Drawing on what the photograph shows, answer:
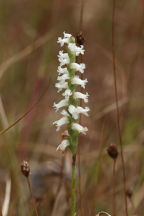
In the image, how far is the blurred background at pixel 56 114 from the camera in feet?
7.04

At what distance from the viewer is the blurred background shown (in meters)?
2.14

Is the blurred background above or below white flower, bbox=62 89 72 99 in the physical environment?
above

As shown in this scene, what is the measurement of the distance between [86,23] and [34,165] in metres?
2.84

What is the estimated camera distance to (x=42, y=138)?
3.25 m

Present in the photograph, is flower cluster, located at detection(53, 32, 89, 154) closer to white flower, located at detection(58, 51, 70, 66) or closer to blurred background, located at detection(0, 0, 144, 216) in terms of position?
white flower, located at detection(58, 51, 70, 66)

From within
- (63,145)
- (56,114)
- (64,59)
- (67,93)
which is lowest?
(63,145)

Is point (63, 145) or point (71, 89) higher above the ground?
point (71, 89)

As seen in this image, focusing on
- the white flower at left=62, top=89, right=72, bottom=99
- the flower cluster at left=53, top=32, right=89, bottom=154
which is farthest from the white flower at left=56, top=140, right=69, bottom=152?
the white flower at left=62, top=89, right=72, bottom=99

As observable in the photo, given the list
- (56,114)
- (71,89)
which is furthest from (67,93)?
(56,114)

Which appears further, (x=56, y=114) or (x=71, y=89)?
(x=56, y=114)

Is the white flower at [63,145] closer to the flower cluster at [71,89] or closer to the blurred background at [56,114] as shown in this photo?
the flower cluster at [71,89]

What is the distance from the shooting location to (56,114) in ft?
11.1

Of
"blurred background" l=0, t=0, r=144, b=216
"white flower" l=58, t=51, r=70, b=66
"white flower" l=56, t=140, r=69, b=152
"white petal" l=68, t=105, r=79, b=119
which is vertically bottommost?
"white flower" l=56, t=140, r=69, b=152

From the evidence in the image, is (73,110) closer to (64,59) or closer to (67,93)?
(67,93)
